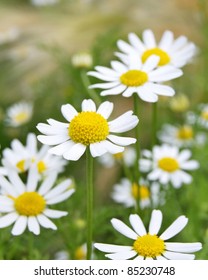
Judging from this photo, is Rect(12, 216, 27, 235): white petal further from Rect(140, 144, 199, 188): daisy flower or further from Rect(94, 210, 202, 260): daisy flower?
Rect(140, 144, 199, 188): daisy flower

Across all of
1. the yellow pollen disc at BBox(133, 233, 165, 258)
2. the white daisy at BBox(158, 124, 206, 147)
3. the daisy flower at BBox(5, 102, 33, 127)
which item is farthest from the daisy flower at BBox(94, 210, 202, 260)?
the daisy flower at BBox(5, 102, 33, 127)

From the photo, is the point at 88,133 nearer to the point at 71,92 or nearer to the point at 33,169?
the point at 33,169

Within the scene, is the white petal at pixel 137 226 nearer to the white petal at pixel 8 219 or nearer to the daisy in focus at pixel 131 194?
the white petal at pixel 8 219

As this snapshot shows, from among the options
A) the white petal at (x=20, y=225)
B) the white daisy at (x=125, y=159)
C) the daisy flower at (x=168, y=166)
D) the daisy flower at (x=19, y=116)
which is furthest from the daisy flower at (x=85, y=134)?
the daisy flower at (x=19, y=116)

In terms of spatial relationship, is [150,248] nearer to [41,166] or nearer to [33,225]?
[33,225]

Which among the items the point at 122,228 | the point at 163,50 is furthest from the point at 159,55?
the point at 122,228

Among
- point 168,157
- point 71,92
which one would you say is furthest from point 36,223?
point 71,92
